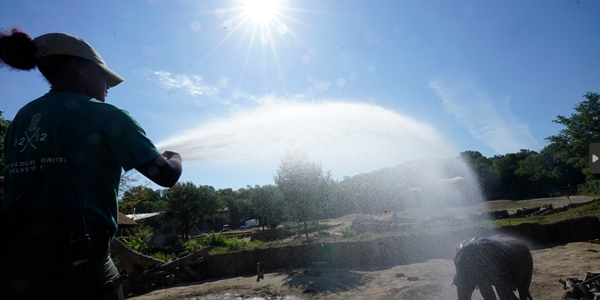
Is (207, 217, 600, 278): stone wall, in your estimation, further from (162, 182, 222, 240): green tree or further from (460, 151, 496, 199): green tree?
(460, 151, 496, 199): green tree

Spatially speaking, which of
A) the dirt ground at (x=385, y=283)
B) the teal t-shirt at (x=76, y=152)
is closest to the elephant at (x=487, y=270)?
the dirt ground at (x=385, y=283)

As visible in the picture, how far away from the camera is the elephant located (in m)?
5.58

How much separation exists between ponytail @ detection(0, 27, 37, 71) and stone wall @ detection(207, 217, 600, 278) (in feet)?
52.8

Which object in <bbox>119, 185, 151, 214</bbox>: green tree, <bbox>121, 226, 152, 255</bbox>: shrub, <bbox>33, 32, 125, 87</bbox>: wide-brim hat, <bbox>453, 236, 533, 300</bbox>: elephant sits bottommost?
<bbox>453, 236, 533, 300</bbox>: elephant

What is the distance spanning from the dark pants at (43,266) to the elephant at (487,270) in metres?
6.25

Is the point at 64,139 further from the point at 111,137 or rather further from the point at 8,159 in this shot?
the point at 8,159

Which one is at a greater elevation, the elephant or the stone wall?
the elephant

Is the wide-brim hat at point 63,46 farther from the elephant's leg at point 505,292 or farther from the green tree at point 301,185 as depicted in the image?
the green tree at point 301,185

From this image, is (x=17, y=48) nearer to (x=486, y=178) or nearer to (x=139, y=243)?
(x=139, y=243)

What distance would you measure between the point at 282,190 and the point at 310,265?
25.5 ft

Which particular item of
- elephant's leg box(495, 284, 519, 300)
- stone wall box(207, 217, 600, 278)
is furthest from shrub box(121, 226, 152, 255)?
elephant's leg box(495, 284, 519, 300)

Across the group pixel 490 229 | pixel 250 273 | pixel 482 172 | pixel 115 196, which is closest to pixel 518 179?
pixel 482 172

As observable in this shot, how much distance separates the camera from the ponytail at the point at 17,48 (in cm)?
167

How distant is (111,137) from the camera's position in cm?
149
